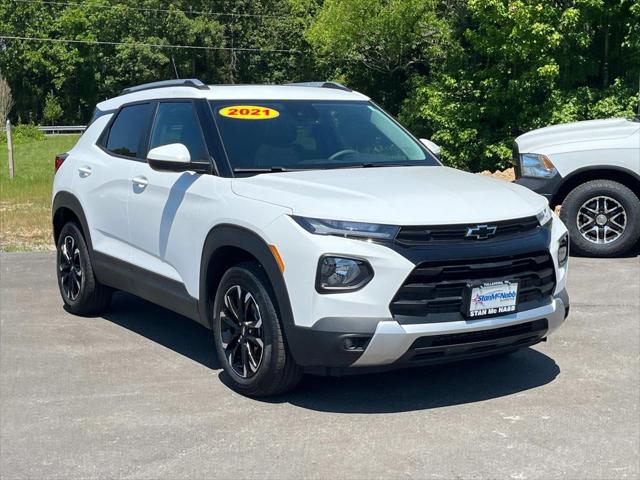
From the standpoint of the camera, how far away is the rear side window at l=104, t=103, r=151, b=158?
646cm

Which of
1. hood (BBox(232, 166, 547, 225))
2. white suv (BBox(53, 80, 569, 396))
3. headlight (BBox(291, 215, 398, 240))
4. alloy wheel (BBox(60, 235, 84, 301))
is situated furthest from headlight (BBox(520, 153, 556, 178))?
headlight (BBox(291, 215, 398, 240))

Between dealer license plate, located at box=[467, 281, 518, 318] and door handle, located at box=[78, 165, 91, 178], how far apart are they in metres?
3.51

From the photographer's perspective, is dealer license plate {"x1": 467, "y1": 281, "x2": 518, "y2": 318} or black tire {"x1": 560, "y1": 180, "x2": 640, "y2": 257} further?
black tire {"x1": 560, "y1": 180, "x2": 640, "y2": 257}

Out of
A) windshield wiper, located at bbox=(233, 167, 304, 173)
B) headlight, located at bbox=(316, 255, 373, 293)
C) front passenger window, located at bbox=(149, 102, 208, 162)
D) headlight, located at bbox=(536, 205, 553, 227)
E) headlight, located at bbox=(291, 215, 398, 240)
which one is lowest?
headlight, located at bbox=(316, 255, 373, 293)

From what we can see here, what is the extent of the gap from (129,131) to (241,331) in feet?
7.38

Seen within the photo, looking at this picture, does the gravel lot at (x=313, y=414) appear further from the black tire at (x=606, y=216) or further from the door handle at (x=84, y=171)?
the black tire at (x=606, y=216)

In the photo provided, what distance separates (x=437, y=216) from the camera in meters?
4.62

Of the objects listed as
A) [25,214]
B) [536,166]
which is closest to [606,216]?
[536,166]

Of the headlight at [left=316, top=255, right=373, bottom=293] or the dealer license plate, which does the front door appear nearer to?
the headlight at [left=316, top=255, right=373, bottom=293]

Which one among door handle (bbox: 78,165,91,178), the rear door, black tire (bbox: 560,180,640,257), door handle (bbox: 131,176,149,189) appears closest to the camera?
door handle (bbox: 131,176,149,189)

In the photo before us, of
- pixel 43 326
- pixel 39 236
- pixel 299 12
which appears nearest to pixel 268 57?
pixel 299 12

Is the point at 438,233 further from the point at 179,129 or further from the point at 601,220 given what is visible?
the point at 601,220

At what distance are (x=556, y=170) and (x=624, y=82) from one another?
47.6ft

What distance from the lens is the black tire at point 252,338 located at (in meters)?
4.84
